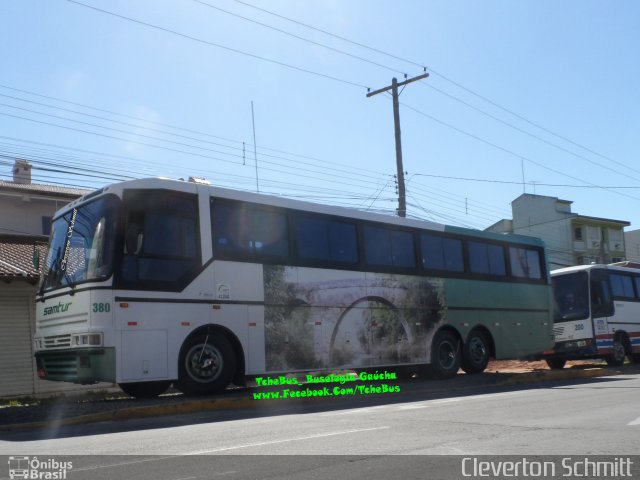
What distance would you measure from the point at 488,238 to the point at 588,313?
6.23m

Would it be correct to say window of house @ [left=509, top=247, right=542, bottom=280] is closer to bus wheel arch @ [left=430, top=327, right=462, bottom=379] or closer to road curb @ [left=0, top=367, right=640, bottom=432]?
bus wheel arch @ [left=430, top=327, right=462, bottom=379]

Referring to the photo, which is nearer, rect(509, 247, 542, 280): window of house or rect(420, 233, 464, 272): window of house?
rect(420, 233, 464, 272): window of house

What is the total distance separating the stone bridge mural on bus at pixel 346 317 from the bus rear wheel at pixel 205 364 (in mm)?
978

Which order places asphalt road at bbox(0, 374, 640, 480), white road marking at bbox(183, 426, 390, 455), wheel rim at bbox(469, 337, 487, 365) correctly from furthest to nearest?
wheel rim at bbox(469, 337, 487, 365)
white road marking at bbox(183, 426, 390, 455)
asphalt road at bbox(0, 374, 640, 480)

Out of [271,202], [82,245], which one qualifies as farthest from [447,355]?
[82,245]

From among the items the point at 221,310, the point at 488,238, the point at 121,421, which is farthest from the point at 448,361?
the point at 121,421

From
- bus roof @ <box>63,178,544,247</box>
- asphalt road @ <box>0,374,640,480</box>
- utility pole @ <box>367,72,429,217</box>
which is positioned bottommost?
asphalt road @ <box>0,374,640,480</box>

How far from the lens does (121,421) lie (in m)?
10.8

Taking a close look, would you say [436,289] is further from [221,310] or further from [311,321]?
[221,310]

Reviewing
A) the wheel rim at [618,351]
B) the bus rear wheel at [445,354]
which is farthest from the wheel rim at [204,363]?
the wheel rim at [618,351]

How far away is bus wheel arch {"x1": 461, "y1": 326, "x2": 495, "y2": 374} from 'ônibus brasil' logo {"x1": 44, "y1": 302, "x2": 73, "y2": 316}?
33.5ft

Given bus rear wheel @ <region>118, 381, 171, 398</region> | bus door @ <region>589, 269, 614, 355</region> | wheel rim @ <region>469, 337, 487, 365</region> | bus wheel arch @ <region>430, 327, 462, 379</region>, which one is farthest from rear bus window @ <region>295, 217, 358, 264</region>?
bus door @ <region>589, 269, 614, 355</region>

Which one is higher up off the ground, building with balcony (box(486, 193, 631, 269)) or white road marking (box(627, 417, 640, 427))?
building with balcony (box(486, 193, 631, 269))

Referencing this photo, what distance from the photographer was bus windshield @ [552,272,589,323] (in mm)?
23797
